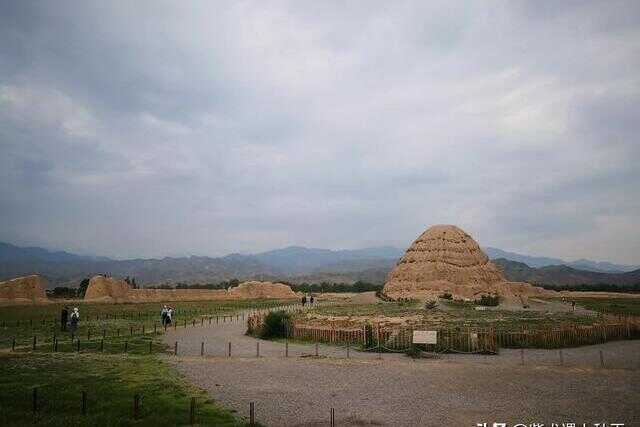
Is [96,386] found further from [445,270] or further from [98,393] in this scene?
[445,270]

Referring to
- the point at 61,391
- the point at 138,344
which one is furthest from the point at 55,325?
the point at 61,391

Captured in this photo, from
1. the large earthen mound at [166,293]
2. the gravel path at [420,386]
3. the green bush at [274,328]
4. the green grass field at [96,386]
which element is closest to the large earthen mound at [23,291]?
the large earthen mound at [166,293]

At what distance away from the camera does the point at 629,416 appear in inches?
477

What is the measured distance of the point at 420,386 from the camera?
15656 millimetres

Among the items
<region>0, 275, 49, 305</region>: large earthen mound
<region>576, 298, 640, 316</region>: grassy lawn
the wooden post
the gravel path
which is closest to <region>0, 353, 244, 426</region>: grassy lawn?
the wooden post

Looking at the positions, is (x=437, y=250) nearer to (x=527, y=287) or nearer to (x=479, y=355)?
(x=527, y=287)

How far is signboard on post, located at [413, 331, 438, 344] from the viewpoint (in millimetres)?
21875

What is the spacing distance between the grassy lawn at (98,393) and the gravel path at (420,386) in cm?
102

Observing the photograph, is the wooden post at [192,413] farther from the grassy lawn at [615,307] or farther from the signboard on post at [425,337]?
the grassy lawn at [615,307]

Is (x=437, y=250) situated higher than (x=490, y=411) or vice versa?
(x=437, y=250)

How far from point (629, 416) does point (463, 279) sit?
5863cm

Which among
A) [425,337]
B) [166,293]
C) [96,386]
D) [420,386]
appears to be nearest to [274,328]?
[425,337]

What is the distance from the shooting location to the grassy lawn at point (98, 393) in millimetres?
11320

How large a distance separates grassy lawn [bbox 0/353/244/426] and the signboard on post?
11096 mm
